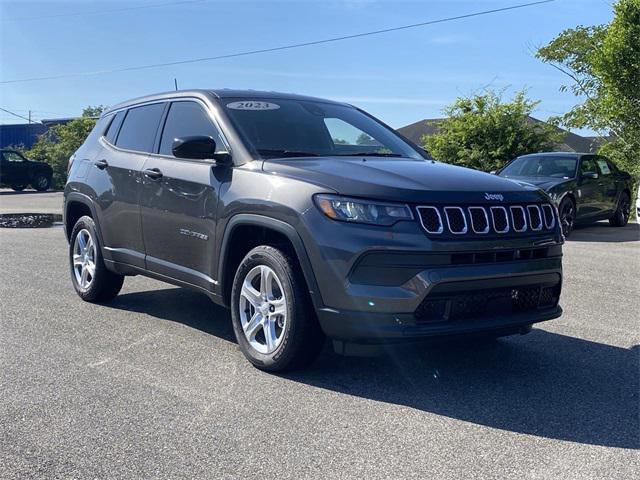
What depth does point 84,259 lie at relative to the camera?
22.0 ft

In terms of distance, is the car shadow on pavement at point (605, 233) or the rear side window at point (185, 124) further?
the car shadow on pavement at point (605, 233)

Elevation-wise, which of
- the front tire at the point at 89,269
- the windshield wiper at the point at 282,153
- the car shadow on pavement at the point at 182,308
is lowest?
the car shadow on pavement at the point at 182,308

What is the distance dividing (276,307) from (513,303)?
144cm

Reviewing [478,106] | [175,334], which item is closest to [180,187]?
[175,334]

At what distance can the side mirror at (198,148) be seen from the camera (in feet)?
15.5

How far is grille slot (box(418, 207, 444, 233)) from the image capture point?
395 centimetres

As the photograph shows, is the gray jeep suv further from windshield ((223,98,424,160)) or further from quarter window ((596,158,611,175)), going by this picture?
quarter window ((596,158,611,175))

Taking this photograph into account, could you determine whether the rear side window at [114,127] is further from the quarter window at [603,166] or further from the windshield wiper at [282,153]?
the quarter window at [603,166]

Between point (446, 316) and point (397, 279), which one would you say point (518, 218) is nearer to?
point (446, 316)

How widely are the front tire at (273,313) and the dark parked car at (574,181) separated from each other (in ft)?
29.3

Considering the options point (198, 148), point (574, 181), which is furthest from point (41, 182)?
point (198, 148)

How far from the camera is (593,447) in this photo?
3432 mm

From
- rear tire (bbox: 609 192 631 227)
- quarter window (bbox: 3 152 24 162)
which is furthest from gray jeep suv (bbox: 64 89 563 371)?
quarter window (bbox: 3 152 24 162)

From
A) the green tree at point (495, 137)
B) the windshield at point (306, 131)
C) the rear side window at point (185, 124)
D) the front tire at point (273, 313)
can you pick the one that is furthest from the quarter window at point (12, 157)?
the front tire at point (273, 313)
